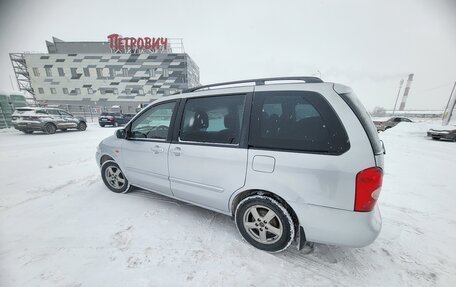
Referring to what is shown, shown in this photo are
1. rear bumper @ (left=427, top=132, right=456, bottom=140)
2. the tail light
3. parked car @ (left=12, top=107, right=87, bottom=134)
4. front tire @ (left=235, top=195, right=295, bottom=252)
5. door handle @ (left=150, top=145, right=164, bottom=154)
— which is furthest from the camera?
rear bumper @ (left=427, top=132, right=456, bottom=140)

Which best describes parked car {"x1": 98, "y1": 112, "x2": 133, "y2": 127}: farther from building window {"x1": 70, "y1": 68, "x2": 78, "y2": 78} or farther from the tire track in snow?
building window {"x1": 70, "y1": 68, "x2": 78, "y2": 78}

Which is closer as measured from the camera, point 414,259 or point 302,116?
point 302,116

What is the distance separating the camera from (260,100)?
6.53 ft

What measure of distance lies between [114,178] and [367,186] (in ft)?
13.4

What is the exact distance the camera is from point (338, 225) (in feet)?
5.53

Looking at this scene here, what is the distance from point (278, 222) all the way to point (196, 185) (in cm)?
117

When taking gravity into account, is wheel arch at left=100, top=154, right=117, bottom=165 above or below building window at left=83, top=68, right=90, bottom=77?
below

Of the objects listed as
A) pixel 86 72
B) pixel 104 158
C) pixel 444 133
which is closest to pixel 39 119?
pixel 104 158

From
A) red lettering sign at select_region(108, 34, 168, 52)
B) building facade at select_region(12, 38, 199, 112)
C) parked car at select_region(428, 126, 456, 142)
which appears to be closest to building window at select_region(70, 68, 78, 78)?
building facade at select_region(12, 38, 199, 112)

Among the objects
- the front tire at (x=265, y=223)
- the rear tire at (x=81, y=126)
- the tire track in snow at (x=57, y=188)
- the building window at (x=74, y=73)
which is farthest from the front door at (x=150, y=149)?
the building window at (x=74, y=73)

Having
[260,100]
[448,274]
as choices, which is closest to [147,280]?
[260,100]

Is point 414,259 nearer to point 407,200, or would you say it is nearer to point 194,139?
point 407,200

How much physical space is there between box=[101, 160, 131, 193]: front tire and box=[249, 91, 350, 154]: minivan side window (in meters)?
2.87

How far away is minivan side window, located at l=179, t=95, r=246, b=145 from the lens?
2137 millimetres
